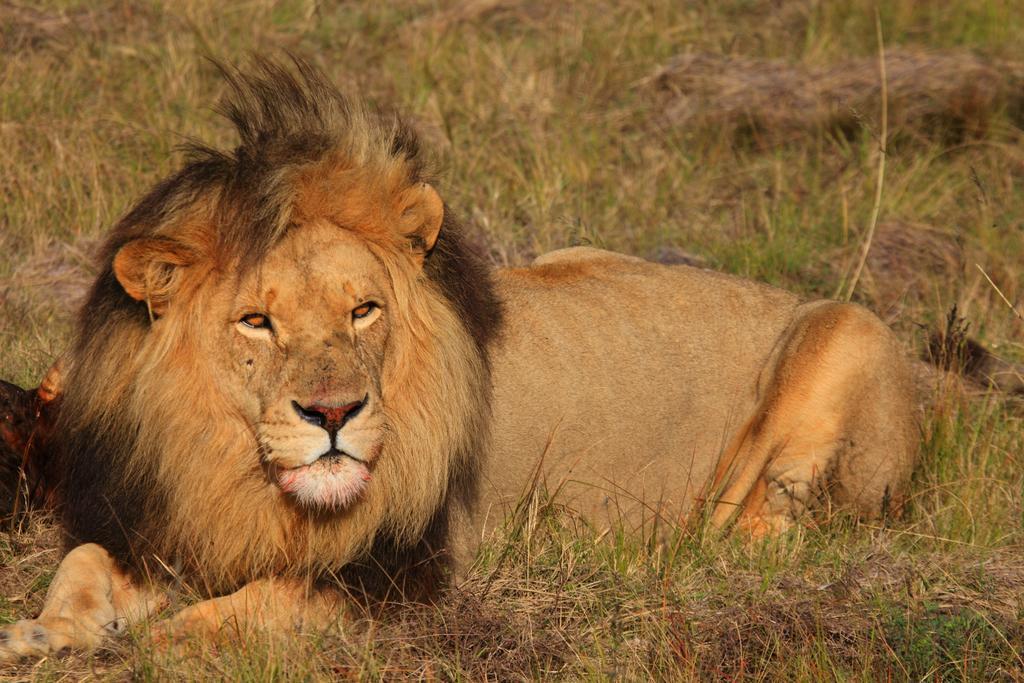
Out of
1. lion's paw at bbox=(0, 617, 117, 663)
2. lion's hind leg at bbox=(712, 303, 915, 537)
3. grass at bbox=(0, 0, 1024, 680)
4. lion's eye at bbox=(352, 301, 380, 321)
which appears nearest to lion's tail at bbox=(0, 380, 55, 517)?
grass at bbox=(0, 0, 1024, 680)

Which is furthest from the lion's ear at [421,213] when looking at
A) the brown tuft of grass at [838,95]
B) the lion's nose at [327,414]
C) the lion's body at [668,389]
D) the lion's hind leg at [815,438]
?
the brown tuft of grass at [838,95]

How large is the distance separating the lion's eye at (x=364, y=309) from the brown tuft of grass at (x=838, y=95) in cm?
501

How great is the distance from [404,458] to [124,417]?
0.74m

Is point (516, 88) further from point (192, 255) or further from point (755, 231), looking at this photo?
point (192, 255)

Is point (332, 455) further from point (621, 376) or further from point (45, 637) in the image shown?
point (621, 376)

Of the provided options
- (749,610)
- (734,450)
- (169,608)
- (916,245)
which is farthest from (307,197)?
(916,245)

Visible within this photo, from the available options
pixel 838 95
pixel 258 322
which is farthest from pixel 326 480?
pixel 838 95

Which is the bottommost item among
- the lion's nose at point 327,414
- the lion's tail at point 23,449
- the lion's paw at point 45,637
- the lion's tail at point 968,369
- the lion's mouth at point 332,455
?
the lion's tail at point 968,369

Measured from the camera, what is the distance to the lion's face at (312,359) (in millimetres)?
3363

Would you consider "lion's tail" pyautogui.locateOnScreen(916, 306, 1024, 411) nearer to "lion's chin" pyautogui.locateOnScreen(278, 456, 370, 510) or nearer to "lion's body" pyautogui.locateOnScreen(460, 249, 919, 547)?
"lion's body" pyautogui.locateOnScreen(460, 249, 919, 547)

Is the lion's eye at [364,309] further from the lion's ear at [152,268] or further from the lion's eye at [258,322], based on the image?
the lion's ear at [152,268]

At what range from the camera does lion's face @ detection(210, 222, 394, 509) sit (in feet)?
11.0

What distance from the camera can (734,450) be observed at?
515cm

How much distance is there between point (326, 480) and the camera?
3.43 m
